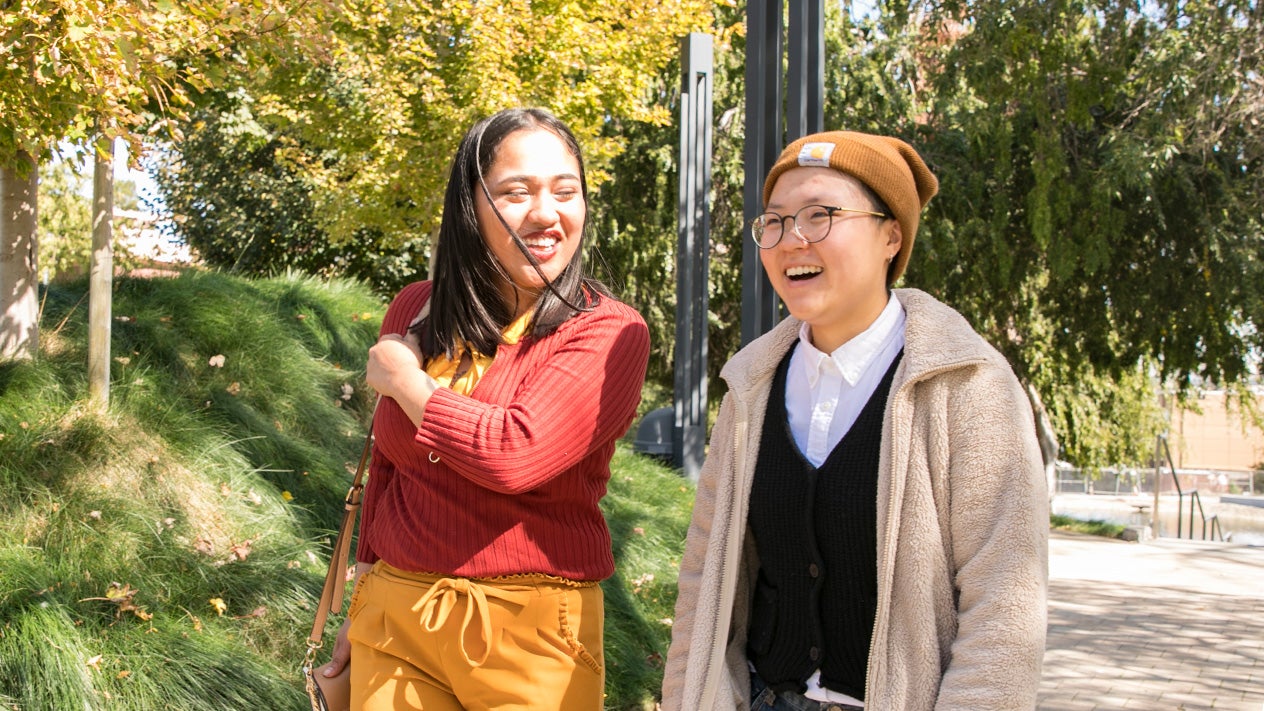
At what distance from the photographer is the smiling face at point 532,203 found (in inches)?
97.3

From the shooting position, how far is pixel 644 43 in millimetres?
12602

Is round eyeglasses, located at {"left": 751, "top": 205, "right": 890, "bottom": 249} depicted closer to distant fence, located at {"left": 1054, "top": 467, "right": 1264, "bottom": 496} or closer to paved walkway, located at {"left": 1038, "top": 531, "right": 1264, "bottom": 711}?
paved walkway, located at {"left": 1038, "top": 531, "right": 1264, "bottom": 711}

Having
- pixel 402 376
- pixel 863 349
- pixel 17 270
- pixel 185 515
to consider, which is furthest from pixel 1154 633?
pixel 402 376

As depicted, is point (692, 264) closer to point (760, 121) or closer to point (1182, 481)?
point (760, 121)

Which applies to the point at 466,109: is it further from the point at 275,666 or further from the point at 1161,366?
the point at 1161,366

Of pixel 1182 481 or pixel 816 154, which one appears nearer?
pixel 816 154

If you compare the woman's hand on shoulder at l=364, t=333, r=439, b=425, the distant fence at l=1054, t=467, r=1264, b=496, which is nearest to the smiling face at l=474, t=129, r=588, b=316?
the woman's hand on shoulder at l=364, t=333, r=439, b=425

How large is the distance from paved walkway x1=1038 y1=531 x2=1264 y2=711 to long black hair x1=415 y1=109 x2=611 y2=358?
516 centimetres

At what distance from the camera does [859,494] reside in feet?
6.75

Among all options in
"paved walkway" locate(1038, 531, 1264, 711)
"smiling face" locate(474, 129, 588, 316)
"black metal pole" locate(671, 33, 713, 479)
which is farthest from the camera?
"black metal pole" locate(671, 33, 713, 479)

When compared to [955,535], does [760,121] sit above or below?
above

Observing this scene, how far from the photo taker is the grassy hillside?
172 inches

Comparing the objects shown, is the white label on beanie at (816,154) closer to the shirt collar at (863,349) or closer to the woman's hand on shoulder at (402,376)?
the shirt collar at (863,349)

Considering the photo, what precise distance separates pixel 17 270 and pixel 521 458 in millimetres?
5264
